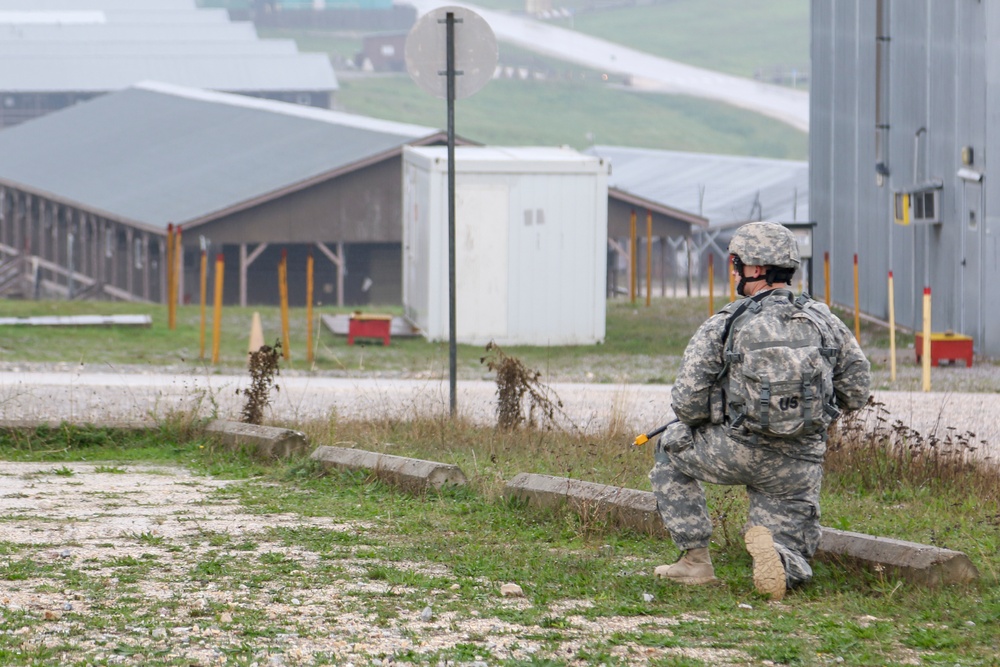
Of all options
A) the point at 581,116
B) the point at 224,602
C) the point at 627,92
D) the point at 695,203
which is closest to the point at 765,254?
Answer: the point at 224,602

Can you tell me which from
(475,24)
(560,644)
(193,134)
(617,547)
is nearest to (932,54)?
(475,24)

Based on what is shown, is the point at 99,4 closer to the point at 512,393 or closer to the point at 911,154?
the point at 911,154

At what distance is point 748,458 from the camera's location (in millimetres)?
5758

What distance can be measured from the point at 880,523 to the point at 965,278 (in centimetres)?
1164

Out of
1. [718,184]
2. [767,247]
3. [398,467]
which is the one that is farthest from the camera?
[718,184]

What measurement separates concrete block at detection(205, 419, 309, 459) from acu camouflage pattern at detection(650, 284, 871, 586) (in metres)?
3.39

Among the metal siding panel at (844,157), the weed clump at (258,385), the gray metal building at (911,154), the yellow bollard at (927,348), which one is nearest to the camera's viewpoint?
the weed clump at (258,385)

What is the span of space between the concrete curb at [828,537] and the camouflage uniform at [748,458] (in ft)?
0.75

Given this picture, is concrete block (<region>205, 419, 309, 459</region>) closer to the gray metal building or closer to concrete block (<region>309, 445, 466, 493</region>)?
concrete block (<region>309, 445, 466, 493</region>)

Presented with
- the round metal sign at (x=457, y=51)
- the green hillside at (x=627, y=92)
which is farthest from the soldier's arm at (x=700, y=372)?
the green hillside at (x=627, y=92)

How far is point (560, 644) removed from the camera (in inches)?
197

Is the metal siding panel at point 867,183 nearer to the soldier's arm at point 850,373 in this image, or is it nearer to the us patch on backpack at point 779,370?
the soldier's arm at point 850,373

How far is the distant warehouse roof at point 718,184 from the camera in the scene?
44312mm

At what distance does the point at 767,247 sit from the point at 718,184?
45221 mm
